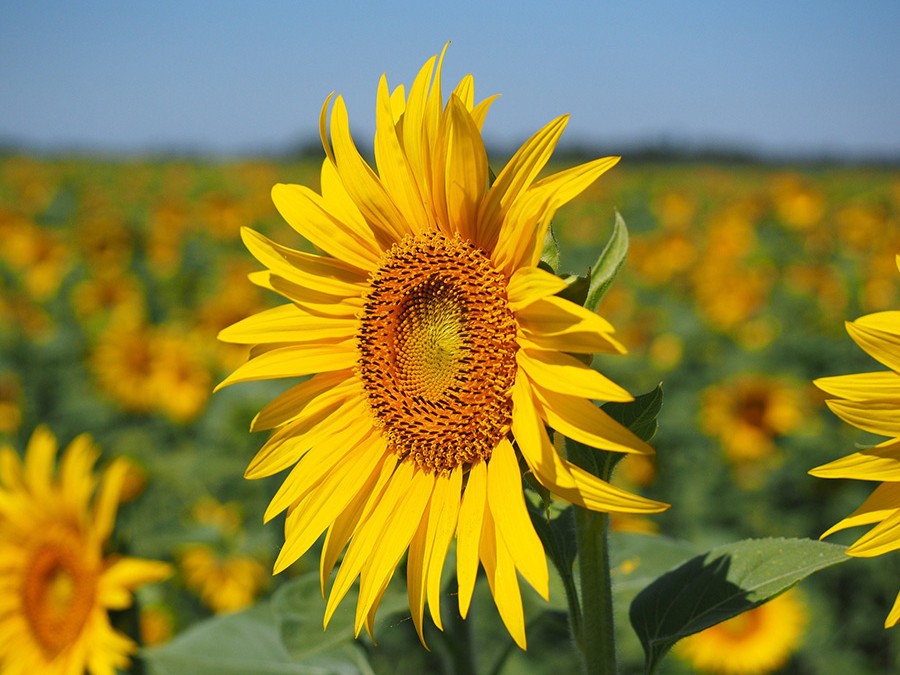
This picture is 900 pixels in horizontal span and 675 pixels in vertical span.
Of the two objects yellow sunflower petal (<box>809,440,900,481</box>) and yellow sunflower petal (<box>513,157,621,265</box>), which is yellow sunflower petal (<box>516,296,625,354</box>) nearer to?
yellow sunflower petal (<box>513,157,621,265</box>)

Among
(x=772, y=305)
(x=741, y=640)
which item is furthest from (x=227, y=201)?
(x=741, y=640)

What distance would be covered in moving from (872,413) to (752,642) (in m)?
3.29

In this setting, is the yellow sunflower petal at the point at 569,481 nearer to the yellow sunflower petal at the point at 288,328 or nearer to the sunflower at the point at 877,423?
the sunflower at the point at 877,423

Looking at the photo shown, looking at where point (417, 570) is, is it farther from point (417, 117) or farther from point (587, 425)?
point (417, 117)

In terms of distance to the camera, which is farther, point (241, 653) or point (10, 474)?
point (10, 474)

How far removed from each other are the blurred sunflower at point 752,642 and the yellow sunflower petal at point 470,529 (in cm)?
303

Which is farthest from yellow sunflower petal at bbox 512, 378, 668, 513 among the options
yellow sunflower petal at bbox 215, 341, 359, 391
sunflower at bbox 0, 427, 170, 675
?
sunflower at bbox 0, 427, 170, 675

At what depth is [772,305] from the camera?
23.1 feet

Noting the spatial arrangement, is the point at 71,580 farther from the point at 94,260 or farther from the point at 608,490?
the point at 94,260

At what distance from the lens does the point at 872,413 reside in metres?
1.10

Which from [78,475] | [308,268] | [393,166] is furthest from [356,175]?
[78,475]

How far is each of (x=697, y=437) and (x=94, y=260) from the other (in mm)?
6775

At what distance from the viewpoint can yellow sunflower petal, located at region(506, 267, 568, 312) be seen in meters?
1.07

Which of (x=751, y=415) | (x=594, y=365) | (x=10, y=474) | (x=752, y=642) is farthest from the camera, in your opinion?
(x=751, y=415)
